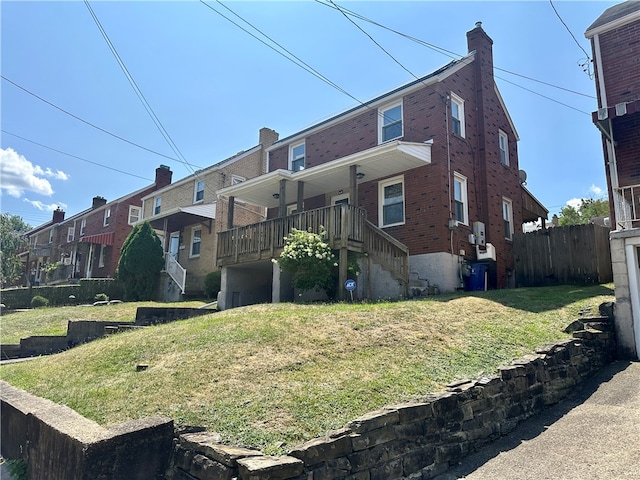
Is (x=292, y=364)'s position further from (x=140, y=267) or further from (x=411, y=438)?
(x=140, y=267)

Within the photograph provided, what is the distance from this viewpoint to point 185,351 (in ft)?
21.7

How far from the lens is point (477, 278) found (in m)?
13.5

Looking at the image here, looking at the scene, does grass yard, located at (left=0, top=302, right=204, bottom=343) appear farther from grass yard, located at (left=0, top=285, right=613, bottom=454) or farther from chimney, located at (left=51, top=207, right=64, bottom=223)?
chimney, located at (left=51, top=207, right=64, bottom=223)

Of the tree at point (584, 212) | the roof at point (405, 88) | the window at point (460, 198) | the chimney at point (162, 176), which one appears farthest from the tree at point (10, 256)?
the tree at point (584, 212)

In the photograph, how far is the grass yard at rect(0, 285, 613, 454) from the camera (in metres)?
4.49

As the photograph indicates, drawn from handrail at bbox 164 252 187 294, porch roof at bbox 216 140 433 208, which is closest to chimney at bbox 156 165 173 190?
handrail at bbox 164 252 187 294

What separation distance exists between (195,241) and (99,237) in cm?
964

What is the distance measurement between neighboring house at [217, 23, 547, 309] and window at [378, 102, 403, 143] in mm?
38

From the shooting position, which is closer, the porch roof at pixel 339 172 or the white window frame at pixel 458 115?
the porch roof at pixel 339 172

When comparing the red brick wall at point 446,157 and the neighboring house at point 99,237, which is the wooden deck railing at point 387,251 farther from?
the neighboring house at point 99,237

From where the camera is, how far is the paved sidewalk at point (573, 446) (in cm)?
428

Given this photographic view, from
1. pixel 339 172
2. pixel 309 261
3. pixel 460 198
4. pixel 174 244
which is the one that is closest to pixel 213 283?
pixel 174 244

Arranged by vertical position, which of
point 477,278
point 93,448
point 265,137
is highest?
point 265,137

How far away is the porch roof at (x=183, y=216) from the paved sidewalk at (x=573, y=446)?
56.9 feet
